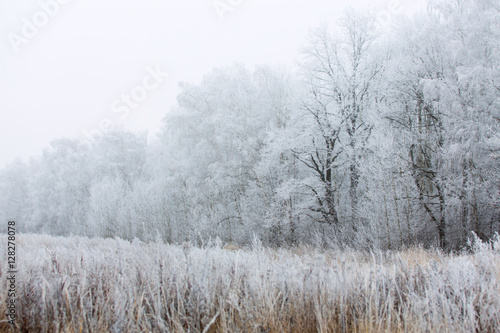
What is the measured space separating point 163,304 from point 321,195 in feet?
45.7

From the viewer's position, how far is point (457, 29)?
1335cm

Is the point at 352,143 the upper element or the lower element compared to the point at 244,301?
upper

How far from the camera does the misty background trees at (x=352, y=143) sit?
41.1ft

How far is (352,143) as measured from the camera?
15.6 metres

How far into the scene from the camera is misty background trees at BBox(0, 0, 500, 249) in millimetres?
12539

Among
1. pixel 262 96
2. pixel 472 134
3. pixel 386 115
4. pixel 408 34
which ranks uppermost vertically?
pixel 408 34

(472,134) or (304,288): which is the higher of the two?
(472,134)

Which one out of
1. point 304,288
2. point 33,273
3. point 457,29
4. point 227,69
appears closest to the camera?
point 304,288

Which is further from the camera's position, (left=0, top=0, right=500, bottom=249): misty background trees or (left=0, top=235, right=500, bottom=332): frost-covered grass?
(left=0, top=0, right=500, bottom=249): misty background trees

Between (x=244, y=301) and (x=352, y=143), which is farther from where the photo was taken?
(x=352, y=143)

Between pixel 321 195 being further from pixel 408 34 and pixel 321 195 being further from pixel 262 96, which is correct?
pixel 408 34

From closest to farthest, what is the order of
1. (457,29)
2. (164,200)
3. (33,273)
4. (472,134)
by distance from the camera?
(33,273) < (472,134) < (457,29) < (164,200)

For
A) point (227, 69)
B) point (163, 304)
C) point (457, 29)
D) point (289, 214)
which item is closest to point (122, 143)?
point (227, 69)

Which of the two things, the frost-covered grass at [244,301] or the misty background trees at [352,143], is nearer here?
the frost-covered grass at [244,301]
